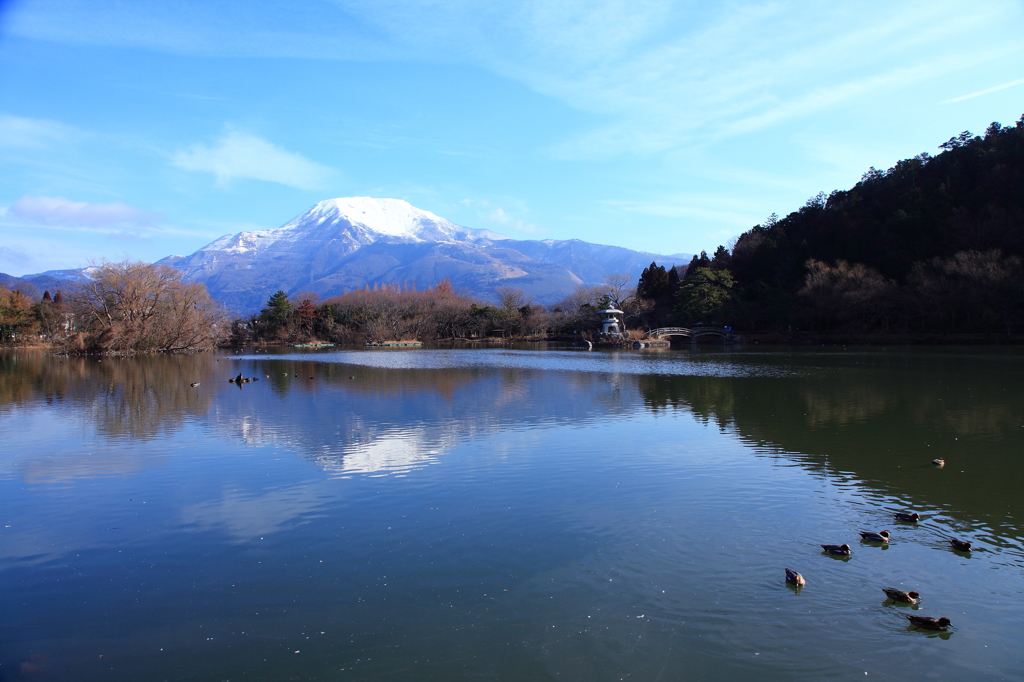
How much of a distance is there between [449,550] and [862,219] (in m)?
62.7

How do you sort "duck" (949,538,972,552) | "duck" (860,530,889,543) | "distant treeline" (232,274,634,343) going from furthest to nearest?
"distant treeline" (232,274,634,343) → "duck" (860,530,889,543) → "duck" (949,538,972,552)

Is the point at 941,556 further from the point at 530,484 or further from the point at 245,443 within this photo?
the point at 245,443

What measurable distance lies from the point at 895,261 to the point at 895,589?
5513 centimetres

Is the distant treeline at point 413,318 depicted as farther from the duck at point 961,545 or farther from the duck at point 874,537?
the duck at point 961,545

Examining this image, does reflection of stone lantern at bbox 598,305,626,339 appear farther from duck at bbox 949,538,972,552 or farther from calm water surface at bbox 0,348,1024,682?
duck at bbox 949,538,972,552

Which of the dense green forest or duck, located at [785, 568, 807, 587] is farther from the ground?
the dense green forest

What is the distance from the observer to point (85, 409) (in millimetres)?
15367

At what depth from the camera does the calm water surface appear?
409 cm

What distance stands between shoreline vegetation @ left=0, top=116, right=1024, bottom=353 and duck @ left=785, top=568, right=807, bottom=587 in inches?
1717

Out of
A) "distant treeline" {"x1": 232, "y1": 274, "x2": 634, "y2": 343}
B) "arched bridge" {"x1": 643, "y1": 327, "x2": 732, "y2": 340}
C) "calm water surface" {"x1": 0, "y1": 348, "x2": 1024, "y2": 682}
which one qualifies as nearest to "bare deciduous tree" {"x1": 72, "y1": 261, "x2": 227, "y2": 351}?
"distant treeline" {"x1": 232, "y1": 274, "x2": 634, "y2": 343}

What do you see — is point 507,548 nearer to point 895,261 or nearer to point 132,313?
point 132,313

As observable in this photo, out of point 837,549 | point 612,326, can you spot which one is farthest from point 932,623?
point 612,326

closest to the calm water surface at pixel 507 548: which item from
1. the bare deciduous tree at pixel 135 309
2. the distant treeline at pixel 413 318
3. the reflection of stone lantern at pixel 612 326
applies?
the bare deciduous tree at pixel 135 309

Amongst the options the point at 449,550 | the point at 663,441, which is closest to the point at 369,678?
the point at 449,550
